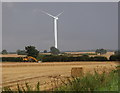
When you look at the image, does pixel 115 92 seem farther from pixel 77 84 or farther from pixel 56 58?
pixel 56 58

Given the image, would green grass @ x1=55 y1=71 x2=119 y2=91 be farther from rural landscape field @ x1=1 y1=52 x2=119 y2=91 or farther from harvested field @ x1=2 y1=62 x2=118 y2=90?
harvested field @ x1=2 y1=62 x2=118 y2=90

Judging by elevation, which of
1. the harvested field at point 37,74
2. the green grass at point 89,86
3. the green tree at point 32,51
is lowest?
the harvested field at point 37,74

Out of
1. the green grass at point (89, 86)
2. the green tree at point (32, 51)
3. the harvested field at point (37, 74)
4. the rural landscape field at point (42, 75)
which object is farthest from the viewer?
the green tree at point (32, 51)

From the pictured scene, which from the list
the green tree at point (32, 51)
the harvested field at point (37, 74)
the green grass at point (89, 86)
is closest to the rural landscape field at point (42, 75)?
the harvested field at point (37, 74)

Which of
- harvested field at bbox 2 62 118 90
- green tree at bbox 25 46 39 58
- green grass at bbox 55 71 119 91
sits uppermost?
green tree at bbox 25 46 39 58

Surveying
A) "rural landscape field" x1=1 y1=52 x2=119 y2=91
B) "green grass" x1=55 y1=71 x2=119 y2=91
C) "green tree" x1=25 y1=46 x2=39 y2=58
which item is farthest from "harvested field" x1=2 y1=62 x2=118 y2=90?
"green tree" x1=25 y1=46 x2=39 y2=58

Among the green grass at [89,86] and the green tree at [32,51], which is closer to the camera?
the green grass at [89,86]

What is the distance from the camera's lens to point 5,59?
48656 mm

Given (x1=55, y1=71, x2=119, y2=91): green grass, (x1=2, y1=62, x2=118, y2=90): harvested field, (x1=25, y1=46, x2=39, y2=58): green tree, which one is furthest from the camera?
(x1=25, y1=46, x2=39, y2=58): green tree

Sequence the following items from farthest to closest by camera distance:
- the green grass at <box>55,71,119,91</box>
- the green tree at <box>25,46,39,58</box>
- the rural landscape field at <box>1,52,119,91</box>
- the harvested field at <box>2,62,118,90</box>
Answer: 1. the green tree at <box>25,46,39,58</box>
2. the harvested field at <box>2,62,118,90</box>
3. the rural landscape field at <box>1,52,119,91</box>
4. the green grass at <box>55,71,119,91</box>

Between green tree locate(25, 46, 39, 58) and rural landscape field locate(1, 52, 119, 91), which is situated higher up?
green tree locate(25, 46, 39, 58)

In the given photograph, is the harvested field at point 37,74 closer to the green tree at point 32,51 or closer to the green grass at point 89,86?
the green grass at point 89,86

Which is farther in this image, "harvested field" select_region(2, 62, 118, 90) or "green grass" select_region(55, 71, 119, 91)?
"harvested field" select_region(2, 62, 118, 90)

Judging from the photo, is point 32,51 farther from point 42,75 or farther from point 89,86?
point 89,86
